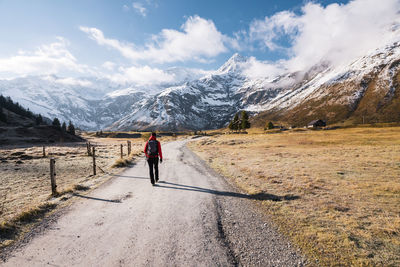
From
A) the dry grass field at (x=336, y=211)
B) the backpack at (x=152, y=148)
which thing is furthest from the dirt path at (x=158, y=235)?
the backpack at (x=152, y=148)

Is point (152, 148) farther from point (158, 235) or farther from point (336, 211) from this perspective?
point (336, 211)

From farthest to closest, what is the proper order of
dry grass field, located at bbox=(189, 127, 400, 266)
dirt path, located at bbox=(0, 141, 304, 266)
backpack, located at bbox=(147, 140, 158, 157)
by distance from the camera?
1. backpack, located at bbox=(147, 140, 158, 157)
2. dry grass field, located at bbox=(189, 127, 400, 266)
3. dirt path, located at bbox=(0, 141, 304, 266)

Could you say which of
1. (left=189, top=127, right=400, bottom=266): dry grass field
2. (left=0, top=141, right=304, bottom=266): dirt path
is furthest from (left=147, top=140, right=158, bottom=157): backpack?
(left=189, top=127, right=400, bottom=266): dry grass field

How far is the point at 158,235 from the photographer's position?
5.83 meters

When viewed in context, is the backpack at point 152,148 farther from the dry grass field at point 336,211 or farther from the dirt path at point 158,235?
the dry grass field at point 336,211

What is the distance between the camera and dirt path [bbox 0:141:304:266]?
15.7 feet

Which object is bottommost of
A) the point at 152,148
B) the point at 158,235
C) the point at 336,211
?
the point at 336,211

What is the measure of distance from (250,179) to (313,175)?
528cm

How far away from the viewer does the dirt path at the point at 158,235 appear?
4.77 m

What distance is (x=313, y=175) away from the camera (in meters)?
14.4

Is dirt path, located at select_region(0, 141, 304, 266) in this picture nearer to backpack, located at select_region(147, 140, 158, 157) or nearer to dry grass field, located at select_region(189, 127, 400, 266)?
dry grass field, located at select_region(189, 127, 400, 266)

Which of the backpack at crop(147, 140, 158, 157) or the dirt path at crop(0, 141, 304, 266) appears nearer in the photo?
the dirt path at crop(0, 141, 304, 266)

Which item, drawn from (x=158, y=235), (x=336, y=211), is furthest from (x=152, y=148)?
(x=336, y=211)

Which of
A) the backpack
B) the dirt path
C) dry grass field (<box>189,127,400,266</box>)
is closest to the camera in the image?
the dirt path
